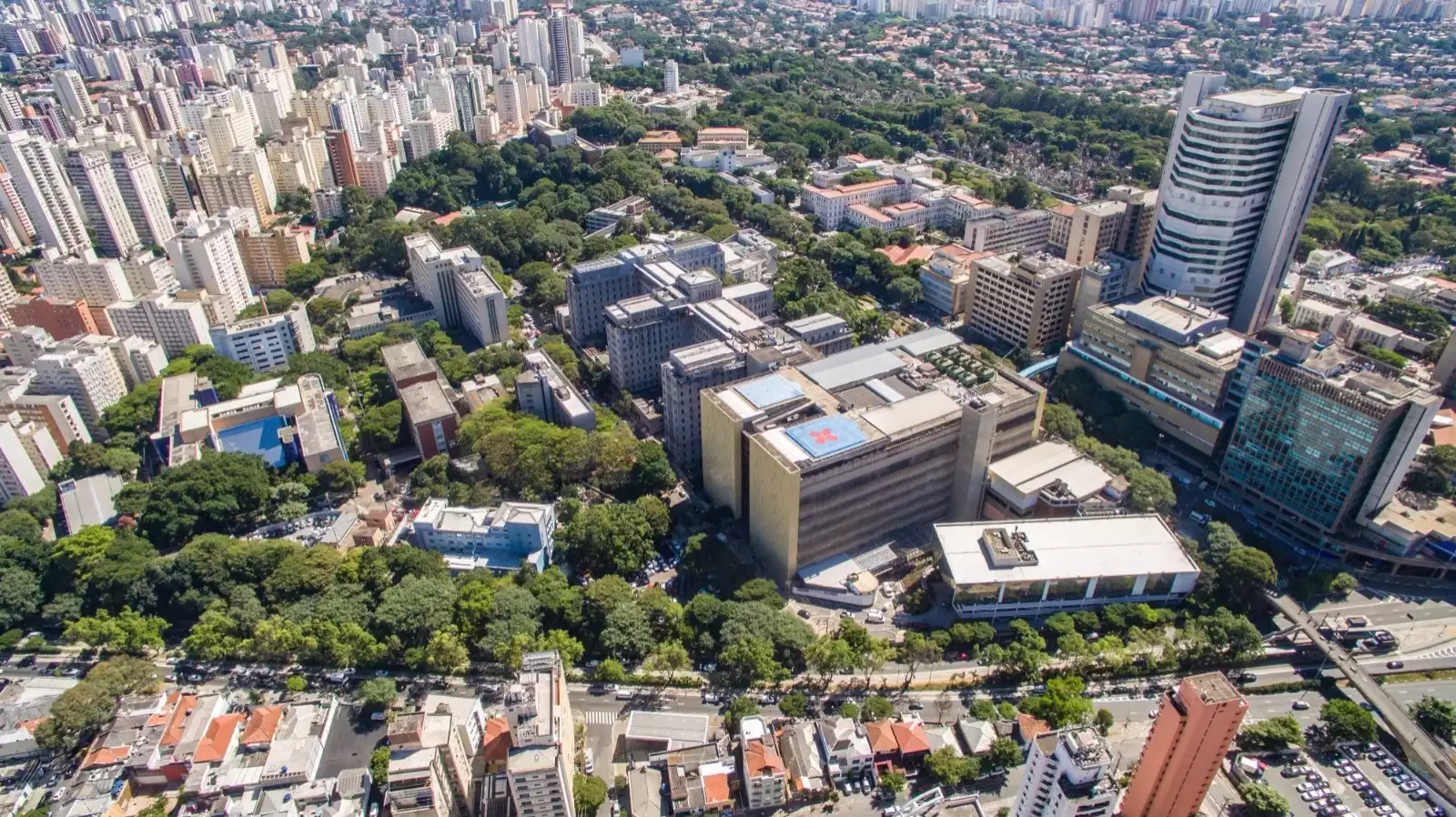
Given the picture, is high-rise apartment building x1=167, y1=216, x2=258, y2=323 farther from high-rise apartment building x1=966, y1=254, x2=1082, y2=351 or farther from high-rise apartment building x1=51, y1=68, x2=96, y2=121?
high-rise apartment building x1=966, y1=254, x2=1082, y2=351

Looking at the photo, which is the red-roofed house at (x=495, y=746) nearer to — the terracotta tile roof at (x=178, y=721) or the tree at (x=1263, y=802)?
the terracotta tile roof at (x=178, y=721)

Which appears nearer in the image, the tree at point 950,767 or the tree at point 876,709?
the tree at point 950,767

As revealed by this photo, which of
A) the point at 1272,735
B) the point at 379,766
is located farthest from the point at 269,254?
the point at 1272,735

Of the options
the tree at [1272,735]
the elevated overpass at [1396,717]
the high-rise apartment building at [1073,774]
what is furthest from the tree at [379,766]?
the elevated overpass at [1396,717]

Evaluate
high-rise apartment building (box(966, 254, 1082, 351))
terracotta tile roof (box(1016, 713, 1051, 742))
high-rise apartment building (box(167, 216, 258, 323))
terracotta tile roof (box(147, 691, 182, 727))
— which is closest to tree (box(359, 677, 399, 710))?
terracotta tile roof (box(147, 691, 182, 727))

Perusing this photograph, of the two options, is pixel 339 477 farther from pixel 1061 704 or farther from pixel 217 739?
pixel 1061 704

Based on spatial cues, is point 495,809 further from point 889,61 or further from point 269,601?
point 889,61
